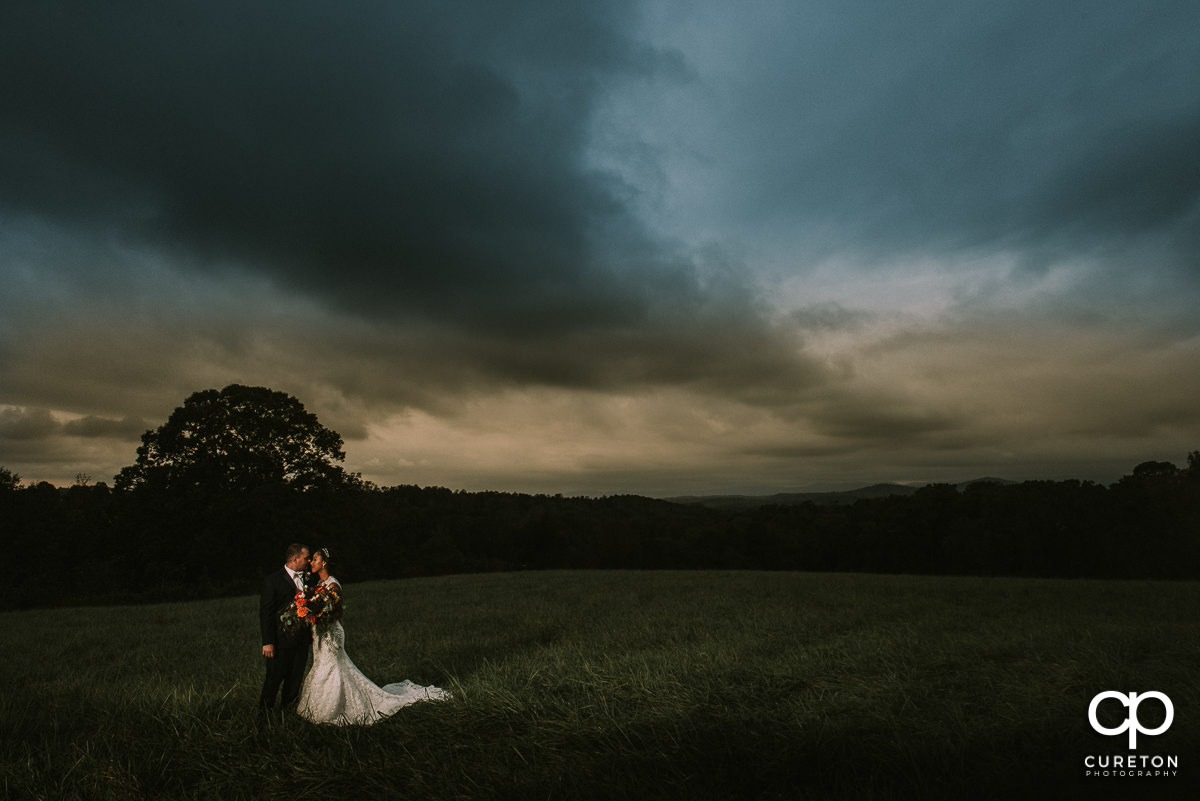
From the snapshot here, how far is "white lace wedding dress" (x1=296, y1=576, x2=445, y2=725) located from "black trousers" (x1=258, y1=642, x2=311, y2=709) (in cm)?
12

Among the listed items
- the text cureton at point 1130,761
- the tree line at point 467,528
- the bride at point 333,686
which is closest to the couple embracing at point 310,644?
the bride at point 333,686

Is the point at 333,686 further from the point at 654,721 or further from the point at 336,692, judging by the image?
the point at 654,721

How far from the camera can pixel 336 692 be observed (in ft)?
25.1

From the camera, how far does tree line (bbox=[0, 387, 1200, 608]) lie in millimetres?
31219

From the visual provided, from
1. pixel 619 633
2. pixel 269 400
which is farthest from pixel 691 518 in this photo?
pixel 619 633

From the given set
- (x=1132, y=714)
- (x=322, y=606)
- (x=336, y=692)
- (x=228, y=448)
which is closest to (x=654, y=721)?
(x=336, y=692)

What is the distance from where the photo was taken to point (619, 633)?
1429cm

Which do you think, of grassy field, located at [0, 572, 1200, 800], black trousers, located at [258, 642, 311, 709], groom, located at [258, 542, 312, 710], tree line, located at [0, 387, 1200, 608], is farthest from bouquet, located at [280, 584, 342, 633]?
tree line, located at [0, 387, 1200, 608]

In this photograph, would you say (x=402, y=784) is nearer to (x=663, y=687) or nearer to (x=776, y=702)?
(x=663, y=687)

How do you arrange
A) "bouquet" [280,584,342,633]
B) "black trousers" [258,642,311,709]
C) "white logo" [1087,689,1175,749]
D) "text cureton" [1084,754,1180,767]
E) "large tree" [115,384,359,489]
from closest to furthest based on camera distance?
"text cureton" [1084,754,1180,767]
"white logo" [1087,689,1175,749]
"bouquet" [280,584,342,633]
"black trousers" [258,642,311,709]
"large tree" [115,384,359,489]

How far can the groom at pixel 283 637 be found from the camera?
761 centimetres

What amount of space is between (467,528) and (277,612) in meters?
70.7

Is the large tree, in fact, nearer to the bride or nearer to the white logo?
the bride

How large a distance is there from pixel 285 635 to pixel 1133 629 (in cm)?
1490
